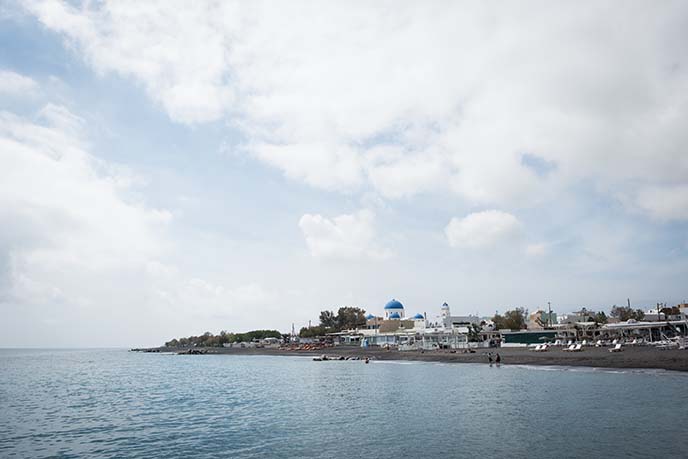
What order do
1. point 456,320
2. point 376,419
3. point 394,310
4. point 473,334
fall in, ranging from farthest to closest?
point 394,310 → point 456,320 → point 473,334 → point 376,419

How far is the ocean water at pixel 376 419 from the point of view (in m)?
28.0

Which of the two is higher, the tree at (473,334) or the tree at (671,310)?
the tree at (671,310)

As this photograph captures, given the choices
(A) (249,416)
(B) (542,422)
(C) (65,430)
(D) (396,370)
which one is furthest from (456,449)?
(D) (396,370)

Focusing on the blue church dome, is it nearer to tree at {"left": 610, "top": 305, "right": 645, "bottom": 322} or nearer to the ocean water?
tree at {"left": 610, "top": 305, "right": 645, "bottom": 322}

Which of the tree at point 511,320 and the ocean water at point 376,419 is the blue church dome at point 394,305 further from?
the ocean water at point 376,419

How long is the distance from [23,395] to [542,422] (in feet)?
198

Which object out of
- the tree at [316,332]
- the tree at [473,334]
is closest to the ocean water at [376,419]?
the tree at [473,334]

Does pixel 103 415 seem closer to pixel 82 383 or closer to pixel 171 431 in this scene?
pixel 171 431

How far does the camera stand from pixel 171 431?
3553cm

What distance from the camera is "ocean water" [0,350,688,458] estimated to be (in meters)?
28.0

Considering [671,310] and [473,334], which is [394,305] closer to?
[473,334]

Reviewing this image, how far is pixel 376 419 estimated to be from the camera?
37.3 m

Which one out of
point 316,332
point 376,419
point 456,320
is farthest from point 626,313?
point 376,419

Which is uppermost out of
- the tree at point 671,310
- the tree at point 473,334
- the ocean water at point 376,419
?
the tree at point 671,310
